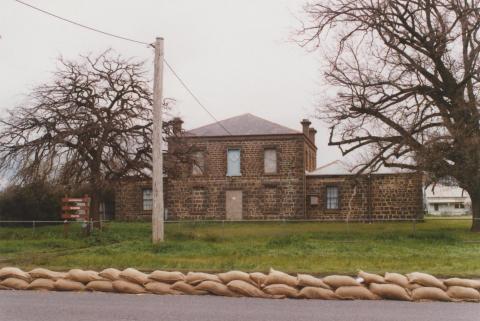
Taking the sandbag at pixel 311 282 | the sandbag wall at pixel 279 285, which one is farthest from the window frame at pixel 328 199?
the sandbag at pixel 311 282

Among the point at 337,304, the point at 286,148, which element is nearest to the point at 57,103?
the point at 286,148

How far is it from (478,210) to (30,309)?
24.1 m

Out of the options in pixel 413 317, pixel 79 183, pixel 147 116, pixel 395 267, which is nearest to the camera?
pixel 413 317

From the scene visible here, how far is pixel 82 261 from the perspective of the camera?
14953 mm

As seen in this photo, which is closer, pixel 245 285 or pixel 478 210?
pixel 245 285

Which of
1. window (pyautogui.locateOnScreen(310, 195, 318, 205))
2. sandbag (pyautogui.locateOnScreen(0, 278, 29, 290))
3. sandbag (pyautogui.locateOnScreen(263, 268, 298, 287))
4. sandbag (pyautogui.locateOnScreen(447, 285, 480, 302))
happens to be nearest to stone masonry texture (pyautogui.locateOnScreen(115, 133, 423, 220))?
window (pyautogui.locateOnScreen(310, 195, 318, 205))

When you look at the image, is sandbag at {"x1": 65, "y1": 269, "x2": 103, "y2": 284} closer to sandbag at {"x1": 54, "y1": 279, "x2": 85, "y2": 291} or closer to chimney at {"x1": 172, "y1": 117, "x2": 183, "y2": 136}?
sandbag at {"x1": 54, "y1": 279, "x2": 85, "y2": 291}

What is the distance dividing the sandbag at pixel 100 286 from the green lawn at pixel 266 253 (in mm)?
3396

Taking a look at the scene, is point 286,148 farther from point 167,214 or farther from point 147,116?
point 147,116

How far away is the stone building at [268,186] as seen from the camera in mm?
40000

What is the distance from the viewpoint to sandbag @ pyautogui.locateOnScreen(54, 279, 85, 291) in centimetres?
1009

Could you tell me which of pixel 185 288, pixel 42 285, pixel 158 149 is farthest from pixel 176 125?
pixel 185 288

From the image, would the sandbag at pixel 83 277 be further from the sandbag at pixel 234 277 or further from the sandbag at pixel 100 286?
the sandbag at pixel 234 277

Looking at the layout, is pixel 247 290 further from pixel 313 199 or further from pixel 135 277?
pixel 313 199
